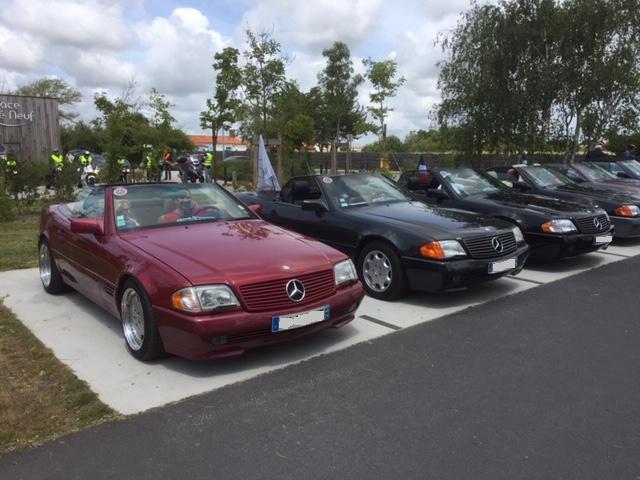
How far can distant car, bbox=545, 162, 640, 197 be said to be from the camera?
11.0 meters

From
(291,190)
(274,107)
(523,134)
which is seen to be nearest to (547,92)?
(523,134)

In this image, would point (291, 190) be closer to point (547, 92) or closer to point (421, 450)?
point (421, 450)

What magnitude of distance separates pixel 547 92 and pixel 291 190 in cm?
1307

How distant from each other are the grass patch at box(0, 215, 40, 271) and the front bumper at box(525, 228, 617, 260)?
22.9 feet

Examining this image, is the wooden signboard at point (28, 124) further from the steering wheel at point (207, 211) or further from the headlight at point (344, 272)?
the headlight at point (344, 272)

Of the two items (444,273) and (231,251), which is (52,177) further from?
(444,273)

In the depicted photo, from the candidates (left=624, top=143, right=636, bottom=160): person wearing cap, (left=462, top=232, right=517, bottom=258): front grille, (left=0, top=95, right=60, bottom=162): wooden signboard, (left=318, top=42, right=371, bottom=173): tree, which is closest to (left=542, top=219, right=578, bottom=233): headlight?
(left=462, top=232, right=517, bottom=258): front grille

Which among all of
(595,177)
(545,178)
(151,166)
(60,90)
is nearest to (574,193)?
(545,178)

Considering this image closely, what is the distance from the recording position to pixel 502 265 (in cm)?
587

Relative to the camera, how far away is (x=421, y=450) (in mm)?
2955

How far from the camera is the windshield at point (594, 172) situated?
12086 millimetres

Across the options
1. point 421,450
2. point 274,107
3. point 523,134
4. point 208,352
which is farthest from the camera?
point 523,134

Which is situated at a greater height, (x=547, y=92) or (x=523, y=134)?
(x=547, y=92)

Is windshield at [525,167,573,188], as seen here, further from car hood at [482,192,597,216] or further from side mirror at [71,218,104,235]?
side mirror at [71,218,104,235]
